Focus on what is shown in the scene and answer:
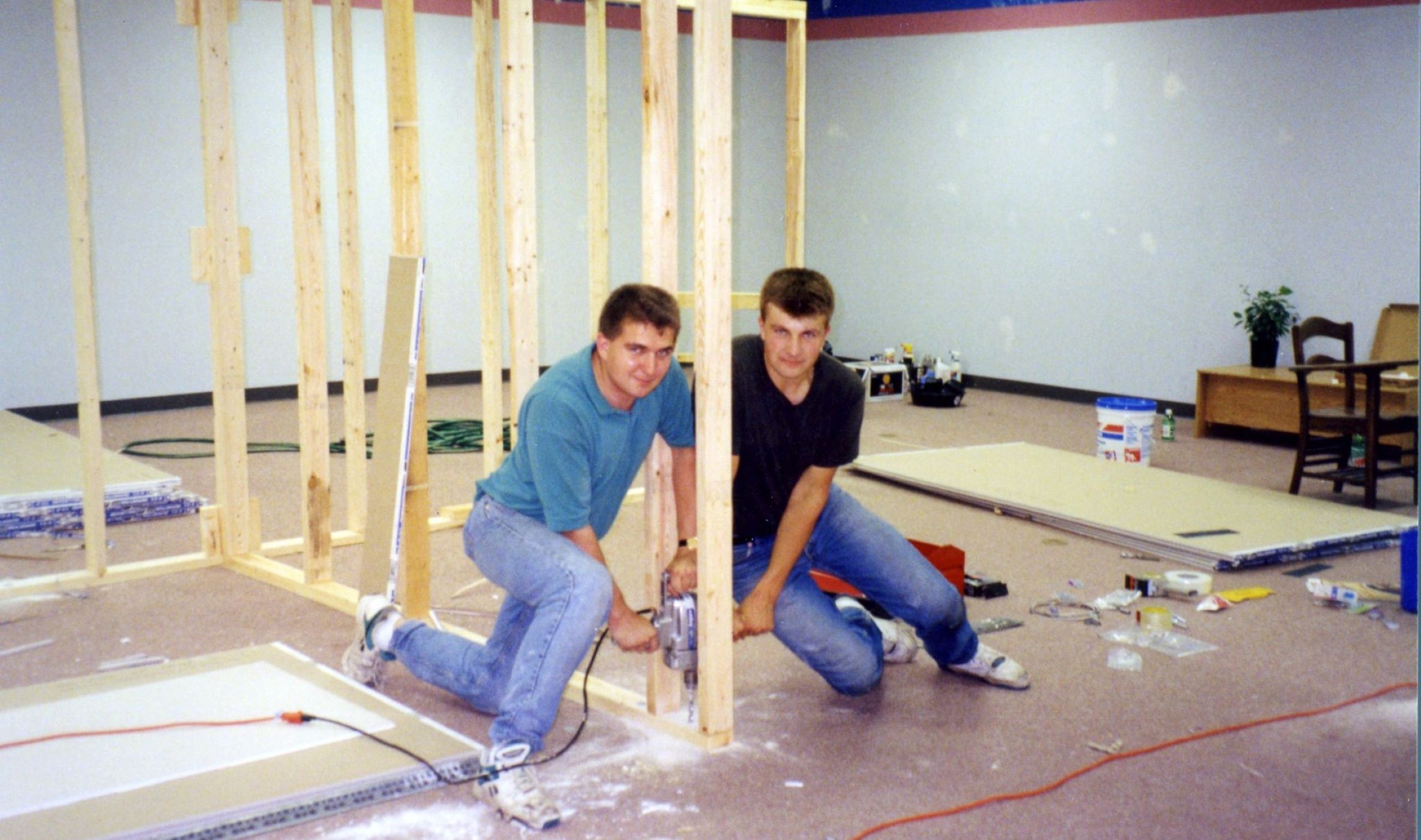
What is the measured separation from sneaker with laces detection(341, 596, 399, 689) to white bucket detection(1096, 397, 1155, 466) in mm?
4285

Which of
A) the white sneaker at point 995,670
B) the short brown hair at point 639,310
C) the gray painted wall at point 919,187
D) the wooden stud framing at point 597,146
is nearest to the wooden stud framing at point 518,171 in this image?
the short brown hair at point 639,310

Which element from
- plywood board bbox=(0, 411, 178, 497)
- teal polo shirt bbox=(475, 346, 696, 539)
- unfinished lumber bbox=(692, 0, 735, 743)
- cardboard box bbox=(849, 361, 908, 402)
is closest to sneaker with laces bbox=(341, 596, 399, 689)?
teal polo shirt bbox=(475, 346, 696, 539)

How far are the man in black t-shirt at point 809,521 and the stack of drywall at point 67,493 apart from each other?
2948mm

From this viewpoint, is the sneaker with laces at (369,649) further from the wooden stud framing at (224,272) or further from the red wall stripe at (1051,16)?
the red wall stripe at (1051,16)

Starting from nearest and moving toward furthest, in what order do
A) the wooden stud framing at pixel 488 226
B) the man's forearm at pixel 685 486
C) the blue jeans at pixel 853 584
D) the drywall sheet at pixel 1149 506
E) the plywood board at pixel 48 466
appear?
the man's forearm at pixel 685 486 < the blue jeans at pixel 853 584 < the drywall sheet at pixel 1149 506 < the wooden stud framing at pixel 488 226 < the plywood board at pixel 48 466

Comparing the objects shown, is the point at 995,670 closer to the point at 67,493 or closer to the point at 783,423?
the point at 783,423

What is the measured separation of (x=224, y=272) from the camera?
15.4ft

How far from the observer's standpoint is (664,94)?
3.08 metres

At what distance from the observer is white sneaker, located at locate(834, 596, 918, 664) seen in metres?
3.68

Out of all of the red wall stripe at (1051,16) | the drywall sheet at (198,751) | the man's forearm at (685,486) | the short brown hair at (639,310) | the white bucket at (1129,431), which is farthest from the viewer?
the red wall stripe at (1051,16)

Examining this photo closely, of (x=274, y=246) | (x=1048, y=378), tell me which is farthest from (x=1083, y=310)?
(x=274, y=246)

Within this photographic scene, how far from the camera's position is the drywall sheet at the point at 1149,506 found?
4.91 m

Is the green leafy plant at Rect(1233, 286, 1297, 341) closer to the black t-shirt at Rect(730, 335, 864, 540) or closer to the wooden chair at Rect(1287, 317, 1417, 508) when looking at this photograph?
the wooden chair at Rect(1287, 317, 1417, 508)

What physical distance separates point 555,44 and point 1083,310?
433cm
